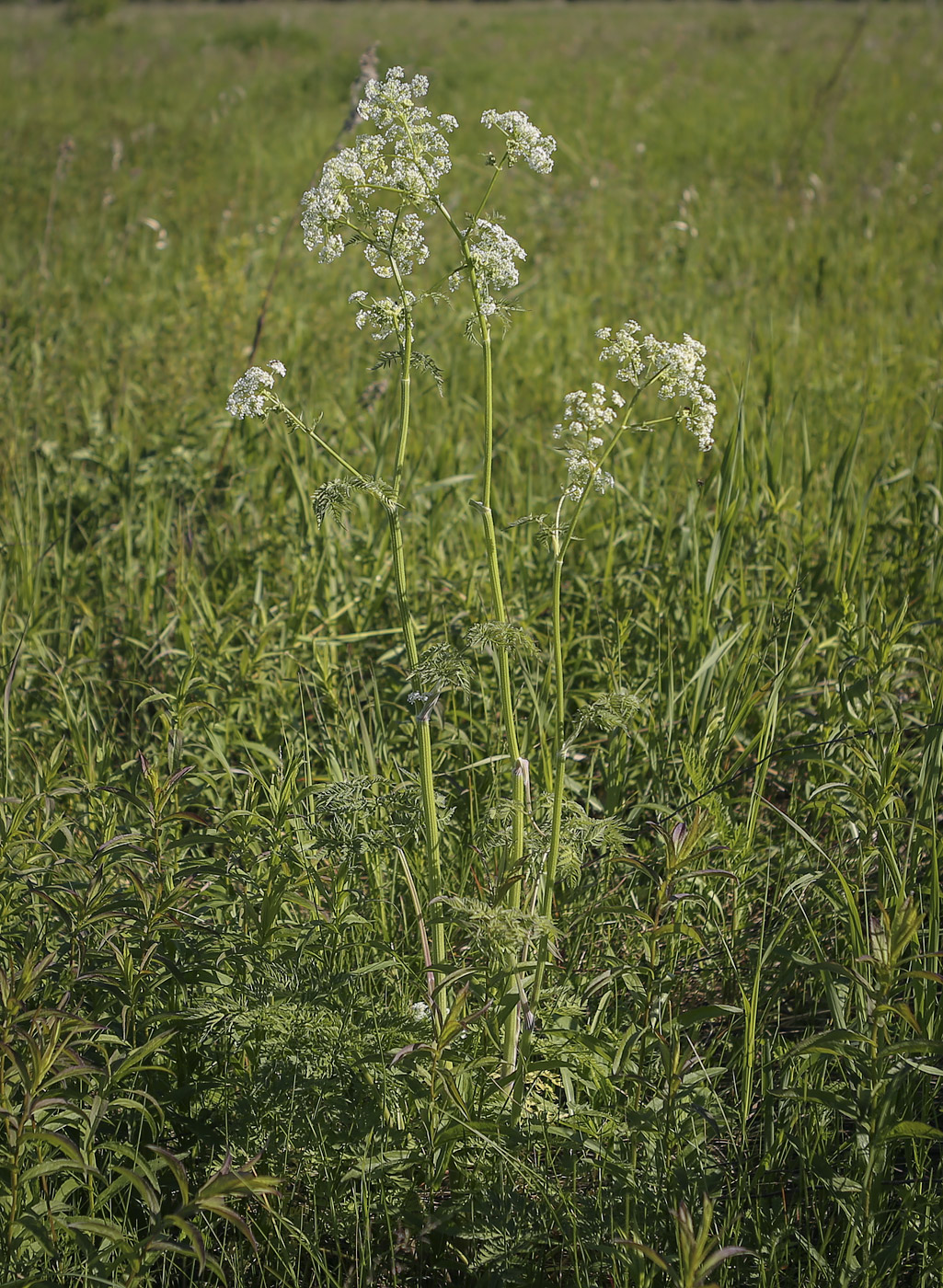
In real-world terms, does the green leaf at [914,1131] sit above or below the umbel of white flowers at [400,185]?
below

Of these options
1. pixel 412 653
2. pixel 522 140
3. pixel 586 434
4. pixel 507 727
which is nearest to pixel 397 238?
pixel 522 140

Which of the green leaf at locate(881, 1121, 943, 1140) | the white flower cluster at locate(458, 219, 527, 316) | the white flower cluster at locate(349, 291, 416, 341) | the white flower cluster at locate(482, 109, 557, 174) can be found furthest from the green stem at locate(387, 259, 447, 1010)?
the green leaf at locate(881, 1121, 943, 1140)

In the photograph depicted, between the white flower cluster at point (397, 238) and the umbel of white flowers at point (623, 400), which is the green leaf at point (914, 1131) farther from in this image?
the white flower cluster at point (397, 238)

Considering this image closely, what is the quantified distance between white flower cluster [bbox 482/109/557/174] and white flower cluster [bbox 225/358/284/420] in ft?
1.48

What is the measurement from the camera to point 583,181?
7.18 metres

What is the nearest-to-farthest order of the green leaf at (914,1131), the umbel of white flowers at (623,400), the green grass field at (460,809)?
the green leaf at (914,1131) < the green grass field at (460,809) < the umbel of white flowers at (623,400)

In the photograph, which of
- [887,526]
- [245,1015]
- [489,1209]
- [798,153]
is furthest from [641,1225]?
[798,153]

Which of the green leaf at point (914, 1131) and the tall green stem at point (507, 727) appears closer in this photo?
the green leaf at point (914, 1131)

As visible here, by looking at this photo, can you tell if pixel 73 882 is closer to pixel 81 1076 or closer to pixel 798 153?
pixel 81 1076

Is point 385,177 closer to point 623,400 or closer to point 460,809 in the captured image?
point 623,400

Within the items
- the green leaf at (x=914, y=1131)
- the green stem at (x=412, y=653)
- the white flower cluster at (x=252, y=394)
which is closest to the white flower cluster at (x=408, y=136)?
the green stem at (x=412, y=653)

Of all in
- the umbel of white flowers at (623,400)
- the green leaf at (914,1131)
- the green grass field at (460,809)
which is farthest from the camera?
the umbel of white flowers at (623,400)

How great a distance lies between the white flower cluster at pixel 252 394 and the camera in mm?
1322

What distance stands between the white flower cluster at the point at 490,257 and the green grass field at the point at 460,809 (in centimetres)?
37
